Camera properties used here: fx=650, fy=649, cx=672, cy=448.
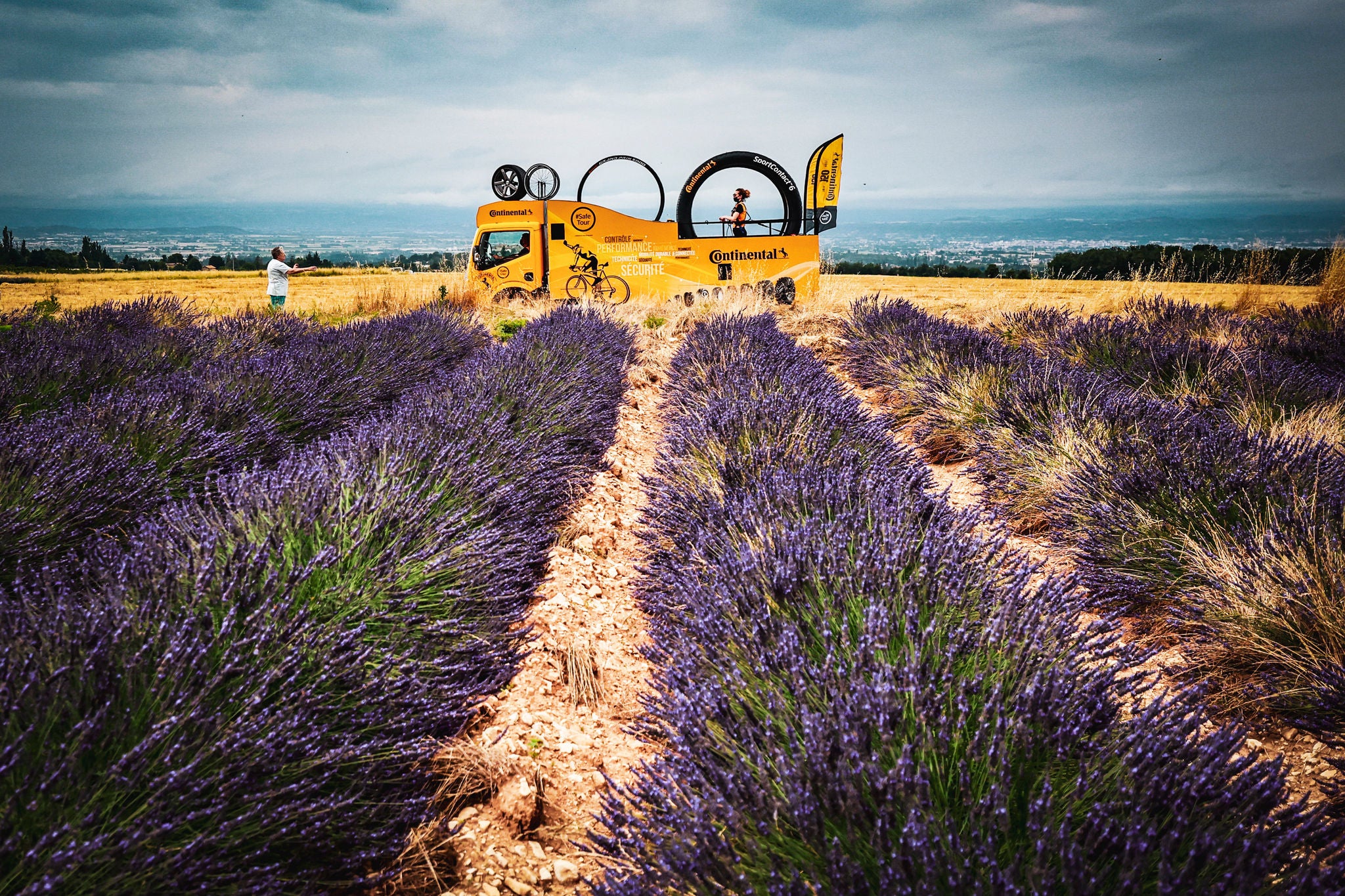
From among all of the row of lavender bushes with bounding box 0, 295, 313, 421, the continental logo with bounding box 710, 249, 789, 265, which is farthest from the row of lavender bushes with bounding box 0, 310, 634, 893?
the continental logo with bounding box 710, 249, 789, 265

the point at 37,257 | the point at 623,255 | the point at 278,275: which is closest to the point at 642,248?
the point at 623,255

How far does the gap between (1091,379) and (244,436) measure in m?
5.99

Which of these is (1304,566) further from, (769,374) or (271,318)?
(271,318)

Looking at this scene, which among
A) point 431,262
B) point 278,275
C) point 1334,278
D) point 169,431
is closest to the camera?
point 169,431

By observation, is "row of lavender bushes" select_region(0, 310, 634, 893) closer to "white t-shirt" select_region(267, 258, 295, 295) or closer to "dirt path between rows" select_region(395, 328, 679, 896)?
"dirt path between rows" select_region(395, 328, 679, 896)

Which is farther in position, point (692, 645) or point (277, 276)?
point (277, 276)

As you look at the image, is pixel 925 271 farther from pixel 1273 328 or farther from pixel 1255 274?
pixel 1273 328

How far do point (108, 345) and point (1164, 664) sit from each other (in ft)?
22.5

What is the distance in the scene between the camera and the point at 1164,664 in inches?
94.7

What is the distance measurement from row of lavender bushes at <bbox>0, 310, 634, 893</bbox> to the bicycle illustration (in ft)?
28.9

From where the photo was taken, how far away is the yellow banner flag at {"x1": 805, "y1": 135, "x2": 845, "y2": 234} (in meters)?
11.3

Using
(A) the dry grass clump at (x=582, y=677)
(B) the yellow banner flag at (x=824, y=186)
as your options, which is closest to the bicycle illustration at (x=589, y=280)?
(B) the yellow banner flag at (x=824, y=186)

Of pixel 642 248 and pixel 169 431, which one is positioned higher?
pixel 642 248

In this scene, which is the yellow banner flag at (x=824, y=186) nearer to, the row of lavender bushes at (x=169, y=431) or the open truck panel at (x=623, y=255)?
the open truck panel at (x=623, y=255)
